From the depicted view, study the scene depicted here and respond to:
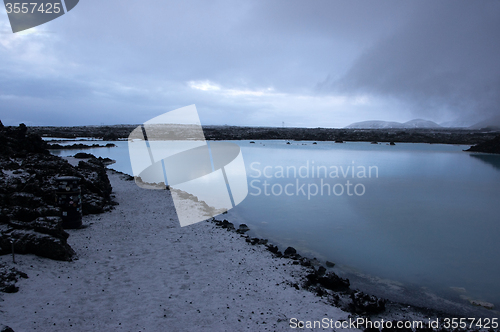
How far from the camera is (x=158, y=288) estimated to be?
4.75 metres

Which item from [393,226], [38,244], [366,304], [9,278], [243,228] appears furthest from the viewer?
[393,226]

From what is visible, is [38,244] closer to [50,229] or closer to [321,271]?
[50,229]

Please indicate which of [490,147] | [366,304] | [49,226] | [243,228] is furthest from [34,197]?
[490,147]

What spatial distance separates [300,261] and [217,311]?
2.65 metres

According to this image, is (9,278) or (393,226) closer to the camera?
(9,278)

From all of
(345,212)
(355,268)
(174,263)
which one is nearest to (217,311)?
(174,263)

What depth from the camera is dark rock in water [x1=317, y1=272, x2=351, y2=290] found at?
218 inches

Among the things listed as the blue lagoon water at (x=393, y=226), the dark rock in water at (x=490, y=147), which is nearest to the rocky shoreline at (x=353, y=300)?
the blue lagoon water at (x=393, y=226)

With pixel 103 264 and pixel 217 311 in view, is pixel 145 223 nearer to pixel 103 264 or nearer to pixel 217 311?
pixel 103 264

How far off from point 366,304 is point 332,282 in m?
0.88

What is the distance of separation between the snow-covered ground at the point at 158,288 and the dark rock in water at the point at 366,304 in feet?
1.33

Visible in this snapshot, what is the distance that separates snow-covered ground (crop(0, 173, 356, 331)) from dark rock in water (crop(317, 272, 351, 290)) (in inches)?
19.7

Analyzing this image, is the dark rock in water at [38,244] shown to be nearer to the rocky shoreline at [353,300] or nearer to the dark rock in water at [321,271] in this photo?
the rocky shoreline at [353,300]

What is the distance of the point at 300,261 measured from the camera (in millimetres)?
6348
